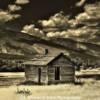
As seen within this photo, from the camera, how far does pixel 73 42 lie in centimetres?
4688

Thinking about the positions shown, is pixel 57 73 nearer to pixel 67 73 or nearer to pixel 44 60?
pixel 67 73

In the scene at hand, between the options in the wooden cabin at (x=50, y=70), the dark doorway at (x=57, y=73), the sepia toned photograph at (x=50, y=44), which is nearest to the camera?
the wooden cabin at (x=50, y=70)

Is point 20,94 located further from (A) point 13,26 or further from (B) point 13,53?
(B) point 13,53

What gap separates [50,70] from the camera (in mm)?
30047

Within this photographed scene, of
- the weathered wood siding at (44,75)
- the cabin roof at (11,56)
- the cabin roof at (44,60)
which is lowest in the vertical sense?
the weathered wood siding at (44,75)

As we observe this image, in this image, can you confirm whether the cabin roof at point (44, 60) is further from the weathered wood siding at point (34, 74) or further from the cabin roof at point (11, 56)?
the cabin roof at point (11, 56)

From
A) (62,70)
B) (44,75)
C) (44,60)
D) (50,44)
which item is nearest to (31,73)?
(44,75)

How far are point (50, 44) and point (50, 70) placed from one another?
18730mm

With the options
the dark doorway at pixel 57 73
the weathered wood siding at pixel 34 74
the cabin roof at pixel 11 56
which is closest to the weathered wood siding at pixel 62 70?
the dark doorway at pixel 57 73

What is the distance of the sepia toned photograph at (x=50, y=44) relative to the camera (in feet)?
98.7

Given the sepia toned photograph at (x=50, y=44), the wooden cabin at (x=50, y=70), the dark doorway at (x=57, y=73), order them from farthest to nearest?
the dark doorway at (x=57, y=73) → the sepia toned photograph at (x=50, y=44) → the wooden cabin at (x=50, y=70)

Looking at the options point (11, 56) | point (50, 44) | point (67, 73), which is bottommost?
point (67, 73)

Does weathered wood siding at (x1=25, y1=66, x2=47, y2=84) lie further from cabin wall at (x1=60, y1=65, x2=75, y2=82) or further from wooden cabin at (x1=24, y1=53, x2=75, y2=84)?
cabin wall at (x1=60, y1=65, x2=75, y2=82)

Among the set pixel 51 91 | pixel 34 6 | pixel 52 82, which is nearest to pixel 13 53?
pixel 34 6
